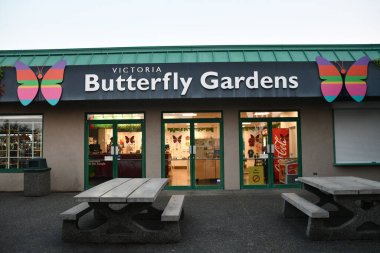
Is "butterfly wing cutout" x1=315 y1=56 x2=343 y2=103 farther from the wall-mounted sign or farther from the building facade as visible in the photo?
the wall-mounted sign

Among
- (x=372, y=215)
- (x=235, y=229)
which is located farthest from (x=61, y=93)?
(x=372, y=215)

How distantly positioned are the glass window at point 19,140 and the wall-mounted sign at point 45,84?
4.90 feet

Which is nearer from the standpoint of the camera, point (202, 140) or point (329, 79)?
point (329, 79)

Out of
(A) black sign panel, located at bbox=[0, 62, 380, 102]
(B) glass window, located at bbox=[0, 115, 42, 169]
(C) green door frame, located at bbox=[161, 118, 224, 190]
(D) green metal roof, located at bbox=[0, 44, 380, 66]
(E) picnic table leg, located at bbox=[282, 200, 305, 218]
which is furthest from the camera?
(D) green metal roof, located at bbox=[0, 44, 380, 66]

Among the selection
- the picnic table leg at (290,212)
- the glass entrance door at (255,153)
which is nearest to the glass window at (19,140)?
the glass entrance door at (255,153)

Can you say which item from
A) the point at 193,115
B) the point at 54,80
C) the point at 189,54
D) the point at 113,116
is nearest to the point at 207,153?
the point at 193,115

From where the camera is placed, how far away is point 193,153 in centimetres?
1024

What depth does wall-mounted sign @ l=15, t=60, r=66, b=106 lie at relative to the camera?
9.09 metres

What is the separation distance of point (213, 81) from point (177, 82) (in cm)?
105

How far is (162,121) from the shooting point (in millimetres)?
10320

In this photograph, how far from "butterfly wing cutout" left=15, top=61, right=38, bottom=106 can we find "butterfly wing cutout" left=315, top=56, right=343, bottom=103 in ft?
27.4

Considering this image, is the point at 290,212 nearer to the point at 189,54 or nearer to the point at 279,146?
the point at 279,146

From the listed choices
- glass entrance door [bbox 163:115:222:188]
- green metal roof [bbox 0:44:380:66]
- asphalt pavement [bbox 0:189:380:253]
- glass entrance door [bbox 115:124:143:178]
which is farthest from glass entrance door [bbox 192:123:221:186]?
green metal roof [bbox 0:44:380:66]

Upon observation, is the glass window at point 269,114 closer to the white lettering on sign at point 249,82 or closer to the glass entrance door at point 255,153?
the glass entrance door at point 255,153
